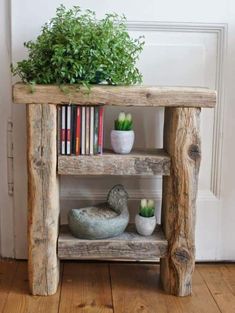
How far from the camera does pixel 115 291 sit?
4.80ft

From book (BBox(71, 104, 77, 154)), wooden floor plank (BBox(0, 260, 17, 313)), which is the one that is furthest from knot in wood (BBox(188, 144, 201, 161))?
wooden floor plank (BBox(0, 260, 17, 313))

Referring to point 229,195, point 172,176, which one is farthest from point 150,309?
point 229,195

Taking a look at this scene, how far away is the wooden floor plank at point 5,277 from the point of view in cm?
141

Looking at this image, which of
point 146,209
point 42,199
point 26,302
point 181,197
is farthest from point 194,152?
point 26,302

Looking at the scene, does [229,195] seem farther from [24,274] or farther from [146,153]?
[24,274]

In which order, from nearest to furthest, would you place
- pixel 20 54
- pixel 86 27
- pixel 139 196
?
pixel 86 27
pixel 20 54
pixel 139 196

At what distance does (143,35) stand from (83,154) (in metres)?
0.50

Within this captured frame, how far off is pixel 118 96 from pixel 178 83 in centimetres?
38

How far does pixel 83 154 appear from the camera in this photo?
4.53ft

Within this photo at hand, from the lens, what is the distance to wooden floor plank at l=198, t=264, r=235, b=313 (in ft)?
4.58

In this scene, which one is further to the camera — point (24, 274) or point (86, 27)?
point (24, 274)

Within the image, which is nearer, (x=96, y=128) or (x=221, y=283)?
(x=96, y=128)

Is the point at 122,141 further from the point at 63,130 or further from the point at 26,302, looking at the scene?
the point at 26,302

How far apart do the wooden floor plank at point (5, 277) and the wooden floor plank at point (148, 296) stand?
13.0 inches
